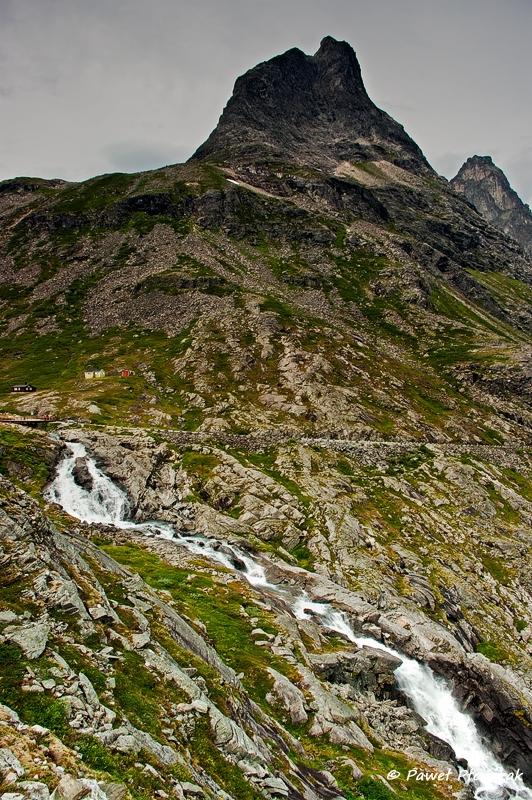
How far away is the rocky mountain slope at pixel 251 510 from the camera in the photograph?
16.0 metres

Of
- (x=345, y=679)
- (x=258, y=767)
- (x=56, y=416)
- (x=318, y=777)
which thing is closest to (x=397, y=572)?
(x=345, y=679)

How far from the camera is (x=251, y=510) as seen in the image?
54.2 m

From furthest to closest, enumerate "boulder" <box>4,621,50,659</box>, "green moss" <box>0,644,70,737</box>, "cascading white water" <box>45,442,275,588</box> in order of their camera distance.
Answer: "cascading white water" <box>45,442,275,588</box>
"boulder" <box>4,621,50,659</box>
"green moss" <box>0,644,70,737</box>

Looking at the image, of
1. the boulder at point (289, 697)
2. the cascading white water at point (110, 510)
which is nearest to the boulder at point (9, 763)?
the boulder at point (289, 697)

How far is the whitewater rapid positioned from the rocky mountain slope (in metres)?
1.15

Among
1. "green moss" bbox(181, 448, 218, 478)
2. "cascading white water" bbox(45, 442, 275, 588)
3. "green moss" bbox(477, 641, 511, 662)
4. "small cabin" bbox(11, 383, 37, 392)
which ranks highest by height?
"small cabin" bbox(11, 383, 37, 392)

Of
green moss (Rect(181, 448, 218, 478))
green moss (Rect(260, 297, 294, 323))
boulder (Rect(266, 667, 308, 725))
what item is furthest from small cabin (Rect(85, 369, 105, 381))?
boulder (Rect(266, 667, 308, 725))

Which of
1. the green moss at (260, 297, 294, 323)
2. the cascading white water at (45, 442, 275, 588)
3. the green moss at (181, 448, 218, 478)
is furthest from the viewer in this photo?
the green moss at (260, 297, 294, 323)

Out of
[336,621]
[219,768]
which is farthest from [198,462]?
[219,768]

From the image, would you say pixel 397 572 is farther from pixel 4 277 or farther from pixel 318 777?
pixel 4 277

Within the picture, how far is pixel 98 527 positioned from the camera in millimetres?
44688

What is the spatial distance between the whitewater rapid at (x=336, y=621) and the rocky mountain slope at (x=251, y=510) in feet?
3.78

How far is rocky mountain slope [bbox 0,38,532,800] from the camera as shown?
16.0m

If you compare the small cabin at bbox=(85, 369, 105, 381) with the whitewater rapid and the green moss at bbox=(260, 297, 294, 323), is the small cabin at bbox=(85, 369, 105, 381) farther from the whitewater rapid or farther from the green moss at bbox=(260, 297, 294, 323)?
the green moss at bbox=(260, 297, 294, 323)
